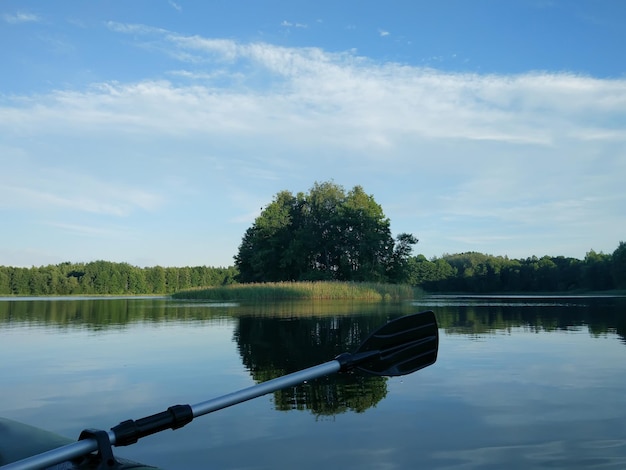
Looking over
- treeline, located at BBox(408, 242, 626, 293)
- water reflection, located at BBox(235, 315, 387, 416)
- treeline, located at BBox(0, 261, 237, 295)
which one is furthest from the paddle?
treeline, located at BBox(408, 242, 626, 293)

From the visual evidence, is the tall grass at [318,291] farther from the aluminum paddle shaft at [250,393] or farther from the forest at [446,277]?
the forest at [446,277]

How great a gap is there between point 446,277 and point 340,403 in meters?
107

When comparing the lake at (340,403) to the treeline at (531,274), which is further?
the treeline at (531,274)

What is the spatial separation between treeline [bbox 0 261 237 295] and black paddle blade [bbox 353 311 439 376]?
83.7 meters

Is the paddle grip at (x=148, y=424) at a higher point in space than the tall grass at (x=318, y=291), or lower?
lower

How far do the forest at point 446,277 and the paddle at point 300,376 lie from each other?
85270 mm

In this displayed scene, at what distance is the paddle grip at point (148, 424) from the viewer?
2.18 metres

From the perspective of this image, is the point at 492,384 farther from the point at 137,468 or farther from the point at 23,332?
the point at 23,332

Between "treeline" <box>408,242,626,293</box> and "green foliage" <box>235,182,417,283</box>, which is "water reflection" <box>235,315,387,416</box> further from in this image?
"treeline" <box>408,242,626,293</box>

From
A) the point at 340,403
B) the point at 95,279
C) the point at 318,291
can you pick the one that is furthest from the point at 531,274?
the point at 340,403

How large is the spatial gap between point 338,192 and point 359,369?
5963cm

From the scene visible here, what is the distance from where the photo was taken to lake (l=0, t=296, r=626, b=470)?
424 cm

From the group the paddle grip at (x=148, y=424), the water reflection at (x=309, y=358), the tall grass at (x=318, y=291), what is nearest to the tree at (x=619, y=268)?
the tall grass at (x=318, y=291)

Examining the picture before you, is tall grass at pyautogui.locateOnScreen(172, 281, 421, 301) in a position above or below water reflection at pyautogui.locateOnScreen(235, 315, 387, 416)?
above
